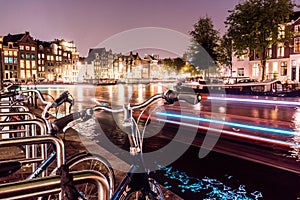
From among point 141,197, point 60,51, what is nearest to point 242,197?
point 141,197

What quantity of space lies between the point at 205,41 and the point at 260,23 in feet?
41.0

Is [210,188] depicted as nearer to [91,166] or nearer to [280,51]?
[91,166]

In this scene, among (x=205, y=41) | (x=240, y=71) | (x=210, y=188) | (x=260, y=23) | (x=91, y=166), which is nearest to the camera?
(x=91, y=166)

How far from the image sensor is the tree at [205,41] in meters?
42.7

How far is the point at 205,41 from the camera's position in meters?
42.8

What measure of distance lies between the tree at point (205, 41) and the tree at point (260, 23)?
9.76 metres

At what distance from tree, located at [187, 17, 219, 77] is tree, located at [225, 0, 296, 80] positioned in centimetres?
976

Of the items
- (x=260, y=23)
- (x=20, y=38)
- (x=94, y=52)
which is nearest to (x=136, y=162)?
(x=260, y=23)

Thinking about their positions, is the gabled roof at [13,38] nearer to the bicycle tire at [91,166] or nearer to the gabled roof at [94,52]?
the gabled roof at [94,52]

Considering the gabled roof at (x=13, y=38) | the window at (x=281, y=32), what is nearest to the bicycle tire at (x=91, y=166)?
the window at (x=281, y=32)

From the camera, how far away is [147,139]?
32.4ft

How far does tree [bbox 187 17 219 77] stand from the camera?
42.7 metres

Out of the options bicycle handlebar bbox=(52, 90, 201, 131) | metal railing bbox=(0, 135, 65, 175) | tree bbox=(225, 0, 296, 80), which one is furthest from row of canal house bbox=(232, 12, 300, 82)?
metal railing bbox=(0, 135, 65, 175)

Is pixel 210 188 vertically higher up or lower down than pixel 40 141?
lower down
